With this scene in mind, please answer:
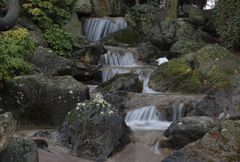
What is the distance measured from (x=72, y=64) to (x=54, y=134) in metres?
6.09

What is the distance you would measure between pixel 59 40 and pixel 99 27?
566 cm

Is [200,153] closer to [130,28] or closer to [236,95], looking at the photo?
[236,95]

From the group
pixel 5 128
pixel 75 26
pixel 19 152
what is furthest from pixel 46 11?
pixel 5 128

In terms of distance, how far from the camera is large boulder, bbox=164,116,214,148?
884cm

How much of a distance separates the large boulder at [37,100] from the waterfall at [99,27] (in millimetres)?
11556

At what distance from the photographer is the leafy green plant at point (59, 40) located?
55.9 feet

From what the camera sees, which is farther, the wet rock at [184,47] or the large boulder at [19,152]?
the wet rock at [184,47]

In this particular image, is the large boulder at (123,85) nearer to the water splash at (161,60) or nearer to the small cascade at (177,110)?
the small cascade at (177,110)

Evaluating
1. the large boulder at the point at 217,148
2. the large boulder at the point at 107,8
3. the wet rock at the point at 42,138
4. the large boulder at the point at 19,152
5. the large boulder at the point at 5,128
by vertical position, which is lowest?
the wet rock at the point at 42,138

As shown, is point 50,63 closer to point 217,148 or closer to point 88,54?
point 88,54

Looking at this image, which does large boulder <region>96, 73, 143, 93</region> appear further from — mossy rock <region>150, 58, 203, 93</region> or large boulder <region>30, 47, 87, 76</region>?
large boulder <region>30, 47, 87, 76</region>

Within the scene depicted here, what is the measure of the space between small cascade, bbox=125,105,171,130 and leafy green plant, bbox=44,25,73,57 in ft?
19.8

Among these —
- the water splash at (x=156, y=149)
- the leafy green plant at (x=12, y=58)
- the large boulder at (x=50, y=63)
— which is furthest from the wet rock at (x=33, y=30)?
the water splash at (x=156, y=149)

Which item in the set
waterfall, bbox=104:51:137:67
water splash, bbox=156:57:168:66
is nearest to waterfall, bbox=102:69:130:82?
waterfall, bbox=104:51:137:67
